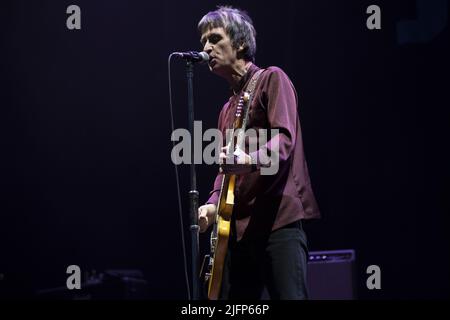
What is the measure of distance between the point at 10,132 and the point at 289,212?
3.38m

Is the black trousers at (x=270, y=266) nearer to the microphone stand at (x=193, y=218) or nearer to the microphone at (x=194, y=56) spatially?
the microphone stand at (x=193, y=218)

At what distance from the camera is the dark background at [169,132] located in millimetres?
4801

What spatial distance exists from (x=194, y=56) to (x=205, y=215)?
26.5 inches

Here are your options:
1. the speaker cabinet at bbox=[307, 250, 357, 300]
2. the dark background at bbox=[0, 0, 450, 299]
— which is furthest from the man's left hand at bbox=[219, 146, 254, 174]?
the dark background at bbox=[0, 0, 450, 299]

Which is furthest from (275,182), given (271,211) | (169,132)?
(169,132)

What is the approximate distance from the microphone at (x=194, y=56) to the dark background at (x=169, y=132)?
246cm

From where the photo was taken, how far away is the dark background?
4801mm

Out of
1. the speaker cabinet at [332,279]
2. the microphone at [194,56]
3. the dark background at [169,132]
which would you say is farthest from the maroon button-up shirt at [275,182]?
the dark background at [169,132]

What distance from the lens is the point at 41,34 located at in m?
5.10

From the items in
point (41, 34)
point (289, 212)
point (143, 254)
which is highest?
point (41, 34)

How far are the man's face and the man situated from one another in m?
0.23

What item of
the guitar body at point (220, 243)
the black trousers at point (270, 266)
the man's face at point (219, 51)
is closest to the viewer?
the black trousers at point (270, 266)

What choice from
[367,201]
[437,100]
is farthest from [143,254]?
→ [437,100]

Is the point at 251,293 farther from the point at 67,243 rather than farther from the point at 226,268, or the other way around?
the point at 67,243
